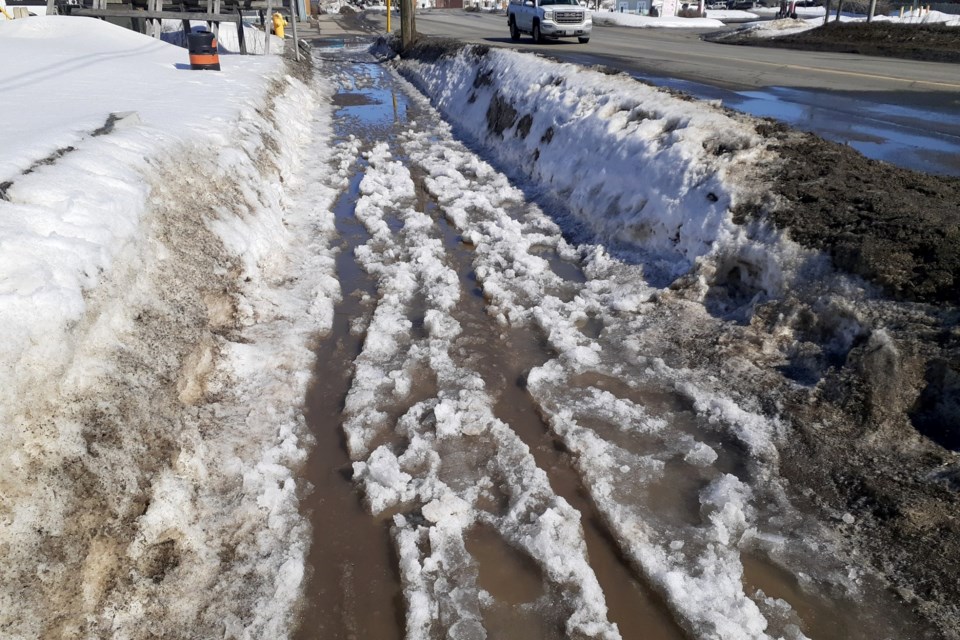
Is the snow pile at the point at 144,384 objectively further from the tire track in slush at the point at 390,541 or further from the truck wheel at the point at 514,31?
the truck wheel at the point at 514,31

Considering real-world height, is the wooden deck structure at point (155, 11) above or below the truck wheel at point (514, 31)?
below

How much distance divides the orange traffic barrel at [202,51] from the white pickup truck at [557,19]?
43.4ft

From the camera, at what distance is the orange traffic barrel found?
12.6m

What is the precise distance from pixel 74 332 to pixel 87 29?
14480 millimetres

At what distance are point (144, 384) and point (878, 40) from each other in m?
26.1

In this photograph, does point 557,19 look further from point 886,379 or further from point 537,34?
point 886,379

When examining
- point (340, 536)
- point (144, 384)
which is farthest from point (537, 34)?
point (340, 536)

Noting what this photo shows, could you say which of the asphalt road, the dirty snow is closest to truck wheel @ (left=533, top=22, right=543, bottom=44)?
the asphalt road

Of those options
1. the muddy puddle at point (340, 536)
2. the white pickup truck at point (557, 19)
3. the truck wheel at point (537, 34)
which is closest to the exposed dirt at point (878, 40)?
the white pickup truck at point (557, 19)

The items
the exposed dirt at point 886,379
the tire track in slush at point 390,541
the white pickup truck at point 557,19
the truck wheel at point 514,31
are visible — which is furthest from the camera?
the truck wheel at point 514,31

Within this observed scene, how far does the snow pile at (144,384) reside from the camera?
Result: 2.56m

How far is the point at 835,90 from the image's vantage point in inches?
484

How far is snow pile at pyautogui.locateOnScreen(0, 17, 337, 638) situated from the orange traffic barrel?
Result: 711cm

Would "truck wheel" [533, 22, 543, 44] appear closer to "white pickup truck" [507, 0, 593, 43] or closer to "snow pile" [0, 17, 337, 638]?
"white pickup truck" [507, 0, 593, 43]
